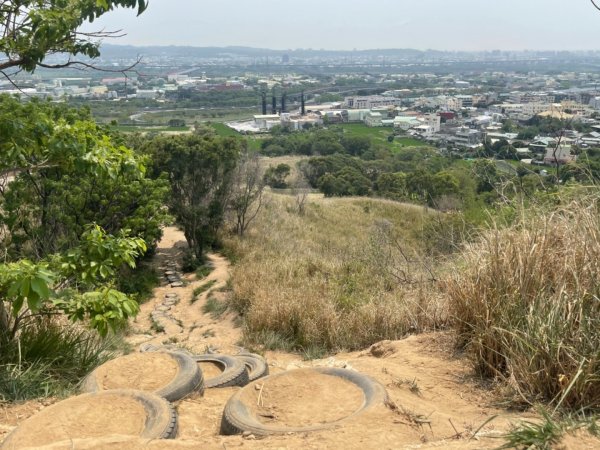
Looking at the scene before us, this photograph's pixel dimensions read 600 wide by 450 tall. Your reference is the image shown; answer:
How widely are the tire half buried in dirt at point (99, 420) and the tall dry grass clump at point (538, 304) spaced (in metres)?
2.10

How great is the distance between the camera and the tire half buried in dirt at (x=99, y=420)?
2758 millimetres

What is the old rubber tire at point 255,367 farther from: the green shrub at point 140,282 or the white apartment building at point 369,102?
the white apartment building at point 369,102

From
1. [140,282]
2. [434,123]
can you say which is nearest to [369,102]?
[434,123]

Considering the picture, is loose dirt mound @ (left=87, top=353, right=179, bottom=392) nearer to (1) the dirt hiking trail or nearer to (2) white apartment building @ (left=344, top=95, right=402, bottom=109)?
(1) the dirt hiking trail

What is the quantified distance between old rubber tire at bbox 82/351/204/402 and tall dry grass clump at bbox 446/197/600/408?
81.5 inches

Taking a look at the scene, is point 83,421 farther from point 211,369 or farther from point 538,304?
point 538,304

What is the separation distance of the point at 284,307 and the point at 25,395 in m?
4.05

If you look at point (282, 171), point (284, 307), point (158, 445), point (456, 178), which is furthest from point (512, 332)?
point (282, 171)

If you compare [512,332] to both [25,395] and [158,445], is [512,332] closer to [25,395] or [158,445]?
[158,445]

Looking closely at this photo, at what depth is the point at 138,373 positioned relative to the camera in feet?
13.5

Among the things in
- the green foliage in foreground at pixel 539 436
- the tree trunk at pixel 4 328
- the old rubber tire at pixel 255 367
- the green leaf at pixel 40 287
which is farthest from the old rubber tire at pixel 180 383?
the green foliage in foreground at pixel 539 436

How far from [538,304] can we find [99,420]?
287 cm

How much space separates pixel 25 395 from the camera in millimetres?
3621

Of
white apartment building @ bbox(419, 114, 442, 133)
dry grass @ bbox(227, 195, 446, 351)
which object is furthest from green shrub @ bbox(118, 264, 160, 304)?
white apartment building @ bbox(419, 114, 442, 133)
